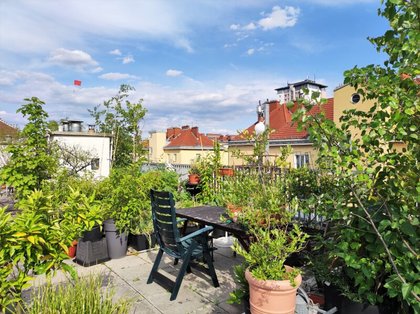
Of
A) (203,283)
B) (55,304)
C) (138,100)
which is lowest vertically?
(203,283)

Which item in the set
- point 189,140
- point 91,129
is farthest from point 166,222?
point 189,140

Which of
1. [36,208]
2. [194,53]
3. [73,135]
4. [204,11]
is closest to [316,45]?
[204,11]

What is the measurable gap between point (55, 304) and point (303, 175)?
2.99 metres

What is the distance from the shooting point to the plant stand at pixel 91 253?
4.11 metres

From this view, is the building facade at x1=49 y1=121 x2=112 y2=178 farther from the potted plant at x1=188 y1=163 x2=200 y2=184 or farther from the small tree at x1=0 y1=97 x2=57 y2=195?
the small tree at x1=0 y1=97 x2=57 y2=195

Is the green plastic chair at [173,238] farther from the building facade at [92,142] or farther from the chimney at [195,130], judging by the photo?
the chimney at [195,130]

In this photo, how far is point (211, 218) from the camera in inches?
141

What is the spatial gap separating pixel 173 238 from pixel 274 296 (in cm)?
137

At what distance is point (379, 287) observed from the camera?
82.7 inches

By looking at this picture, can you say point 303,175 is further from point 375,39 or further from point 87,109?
point 87,109

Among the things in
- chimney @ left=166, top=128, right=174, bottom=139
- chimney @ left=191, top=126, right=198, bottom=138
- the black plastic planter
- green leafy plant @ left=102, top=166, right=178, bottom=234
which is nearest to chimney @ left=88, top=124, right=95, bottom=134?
green leafy plant @ left=102, top=166, right=178, bottom=234

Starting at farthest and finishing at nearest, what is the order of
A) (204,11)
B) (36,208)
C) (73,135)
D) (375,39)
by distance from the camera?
(73,135) < (204,11) < (36,208) < (375,39)

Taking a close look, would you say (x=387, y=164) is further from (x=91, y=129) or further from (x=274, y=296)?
(x=91, y=129)

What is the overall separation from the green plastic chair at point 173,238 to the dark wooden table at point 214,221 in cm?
13
